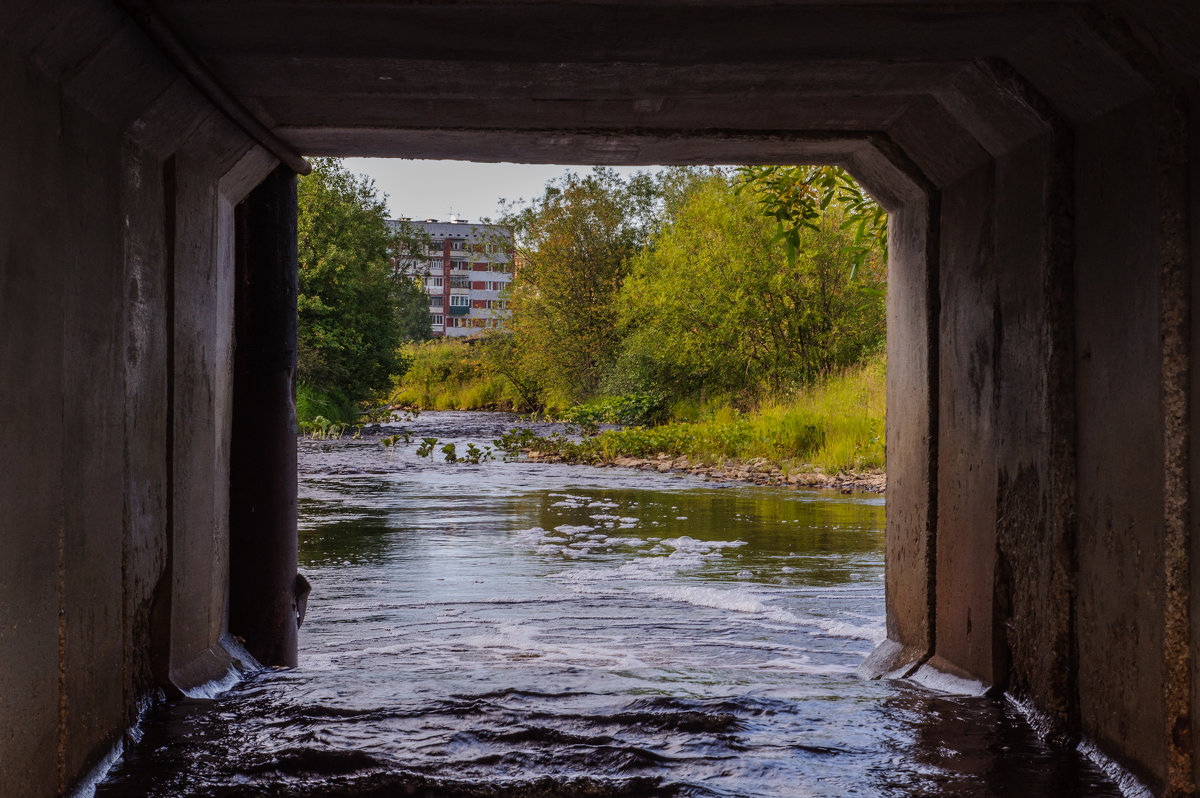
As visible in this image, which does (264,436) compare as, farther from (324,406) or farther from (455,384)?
(455,384)

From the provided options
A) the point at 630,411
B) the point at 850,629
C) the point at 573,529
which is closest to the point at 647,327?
the point at 630,411

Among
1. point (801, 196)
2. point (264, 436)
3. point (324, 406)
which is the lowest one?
point (264, 436)

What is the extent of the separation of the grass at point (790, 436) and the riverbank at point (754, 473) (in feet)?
0.60

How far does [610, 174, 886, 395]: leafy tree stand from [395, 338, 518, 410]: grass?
1736 centimetres

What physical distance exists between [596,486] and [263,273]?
11800 millimetres

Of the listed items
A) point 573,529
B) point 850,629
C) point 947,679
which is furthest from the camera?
point 573,529

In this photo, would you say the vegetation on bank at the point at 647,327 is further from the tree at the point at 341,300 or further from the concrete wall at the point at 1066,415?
the concrete wall at the point at 1066,415

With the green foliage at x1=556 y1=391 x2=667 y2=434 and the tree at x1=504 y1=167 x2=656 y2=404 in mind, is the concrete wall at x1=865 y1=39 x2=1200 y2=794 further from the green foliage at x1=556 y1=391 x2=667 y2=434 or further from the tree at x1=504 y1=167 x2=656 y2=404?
the tree at x1=504 y1=167 x2=656 y2=404

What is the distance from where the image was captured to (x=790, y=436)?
19688mm

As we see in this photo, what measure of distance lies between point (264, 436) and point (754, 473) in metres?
13.5

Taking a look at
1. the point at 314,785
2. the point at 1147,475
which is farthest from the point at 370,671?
the point at 1147,475

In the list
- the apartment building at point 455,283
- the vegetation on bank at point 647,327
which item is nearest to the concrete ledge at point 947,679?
the vegetation on bank at point 647,327

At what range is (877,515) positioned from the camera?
1366 centimetres

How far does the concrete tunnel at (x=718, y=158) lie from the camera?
314 centimetres
